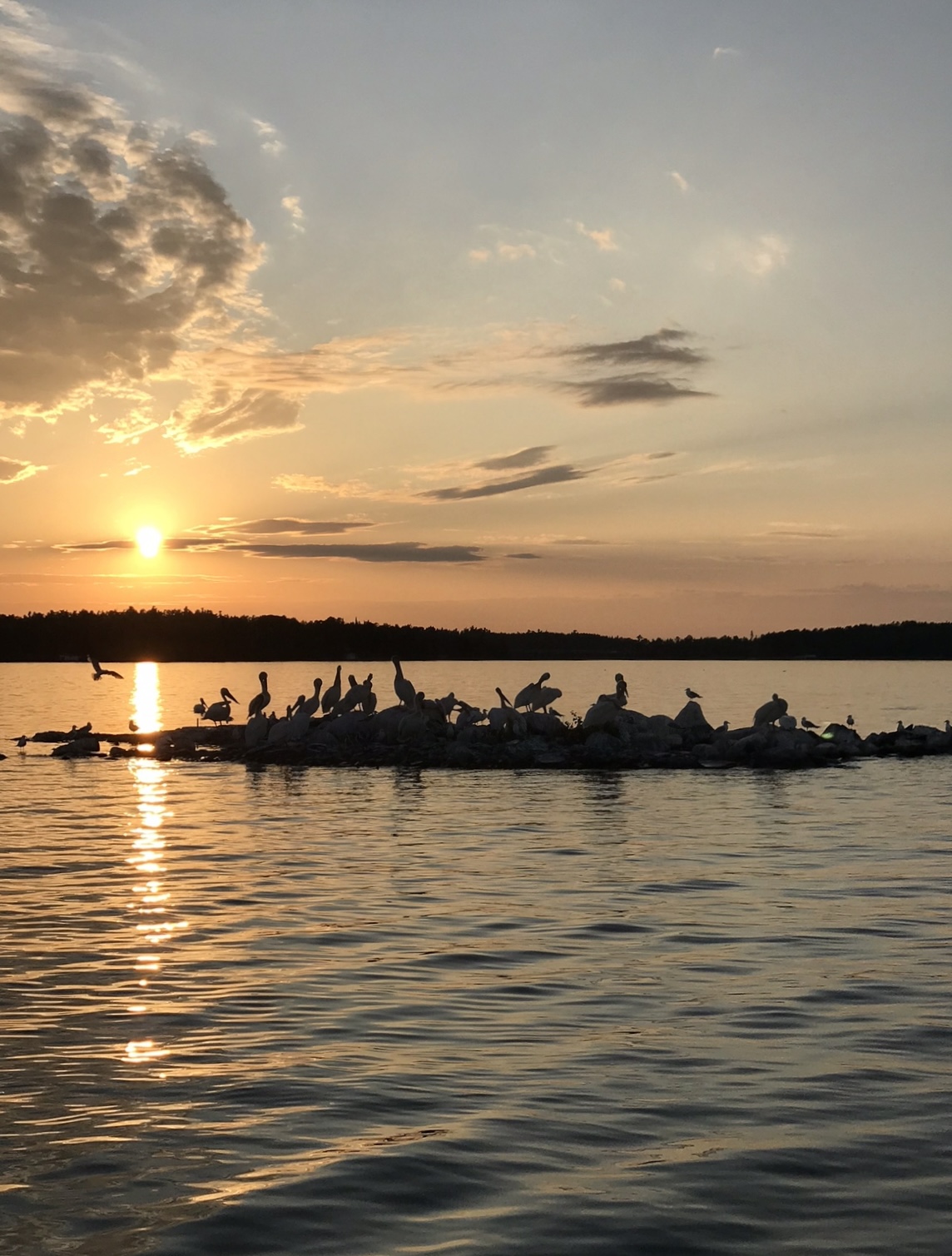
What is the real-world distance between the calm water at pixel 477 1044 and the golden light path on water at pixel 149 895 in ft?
0.22

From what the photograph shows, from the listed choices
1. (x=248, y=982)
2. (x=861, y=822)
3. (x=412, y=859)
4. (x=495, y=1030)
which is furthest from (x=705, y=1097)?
(x=861, y=822)

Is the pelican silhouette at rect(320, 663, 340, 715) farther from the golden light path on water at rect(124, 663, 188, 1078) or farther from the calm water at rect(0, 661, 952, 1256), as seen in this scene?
the calm water at rect(0, 661, 952, 1256)

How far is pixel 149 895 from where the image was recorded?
14.7 metres

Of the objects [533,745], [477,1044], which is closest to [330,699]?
[533,745]

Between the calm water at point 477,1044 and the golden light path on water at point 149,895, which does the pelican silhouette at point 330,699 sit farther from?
the calm water at point 477,1044

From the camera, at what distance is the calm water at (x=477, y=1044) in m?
6.07

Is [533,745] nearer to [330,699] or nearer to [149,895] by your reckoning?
[330,699]

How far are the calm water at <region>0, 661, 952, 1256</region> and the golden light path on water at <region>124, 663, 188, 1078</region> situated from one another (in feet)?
0.22

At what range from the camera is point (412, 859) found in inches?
695

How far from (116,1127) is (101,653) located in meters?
137

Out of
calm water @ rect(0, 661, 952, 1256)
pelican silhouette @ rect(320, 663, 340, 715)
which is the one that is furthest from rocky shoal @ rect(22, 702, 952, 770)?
calm water @ rect(0, 661, 952, 1256)

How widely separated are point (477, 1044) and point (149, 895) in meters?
6.83

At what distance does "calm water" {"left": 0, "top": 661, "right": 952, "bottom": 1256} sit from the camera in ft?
19.9

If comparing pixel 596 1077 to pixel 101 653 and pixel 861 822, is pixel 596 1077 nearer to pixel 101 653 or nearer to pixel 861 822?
pixel 861 822
